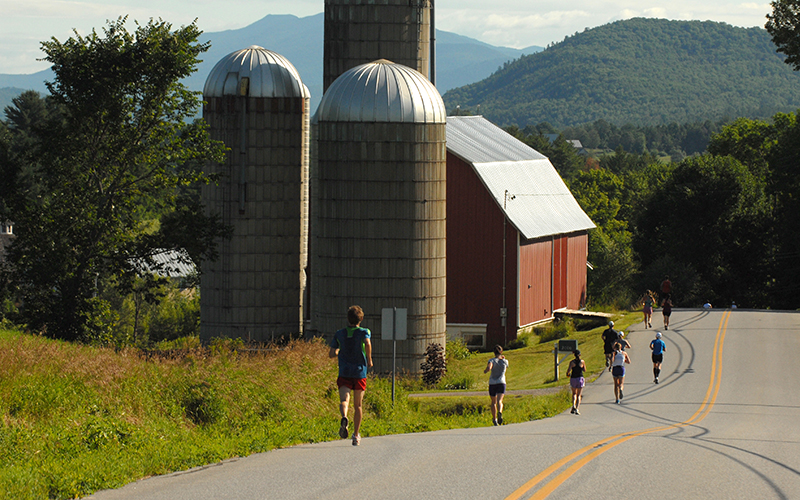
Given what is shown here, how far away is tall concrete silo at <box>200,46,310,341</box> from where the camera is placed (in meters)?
37.9

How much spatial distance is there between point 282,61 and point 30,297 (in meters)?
16.1

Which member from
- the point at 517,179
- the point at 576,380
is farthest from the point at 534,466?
the point at 517,179

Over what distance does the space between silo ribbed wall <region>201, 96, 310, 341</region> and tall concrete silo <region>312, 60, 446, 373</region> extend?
3.77 meters

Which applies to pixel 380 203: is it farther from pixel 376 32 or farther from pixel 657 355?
pixel 657 355

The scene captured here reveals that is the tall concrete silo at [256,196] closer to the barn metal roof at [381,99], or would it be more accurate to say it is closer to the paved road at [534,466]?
the barn metal roof at [381,99]

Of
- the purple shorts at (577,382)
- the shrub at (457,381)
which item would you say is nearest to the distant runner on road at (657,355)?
the purple shorts at (577,382)

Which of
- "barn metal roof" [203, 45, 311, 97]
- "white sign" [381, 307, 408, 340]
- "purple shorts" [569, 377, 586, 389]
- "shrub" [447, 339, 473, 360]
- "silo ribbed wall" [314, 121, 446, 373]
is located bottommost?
"shrub" [447, 339, 473, 360]

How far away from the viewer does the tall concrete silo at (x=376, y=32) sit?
131 ft

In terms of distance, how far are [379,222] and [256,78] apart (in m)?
8.66

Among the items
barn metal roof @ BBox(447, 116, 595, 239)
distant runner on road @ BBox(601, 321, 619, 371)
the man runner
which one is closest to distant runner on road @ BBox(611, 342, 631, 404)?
distant runner on road @ BBox(601, 321, 619, 371)

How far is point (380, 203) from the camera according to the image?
1351 inches

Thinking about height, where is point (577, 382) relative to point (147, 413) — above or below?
below

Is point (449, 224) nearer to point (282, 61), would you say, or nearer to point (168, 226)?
point (282, 61)

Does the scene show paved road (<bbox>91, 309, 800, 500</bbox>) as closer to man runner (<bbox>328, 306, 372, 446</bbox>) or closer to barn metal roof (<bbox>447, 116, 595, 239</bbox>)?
man runner (<bbox>328, 306, 372, 446</bbox>)
